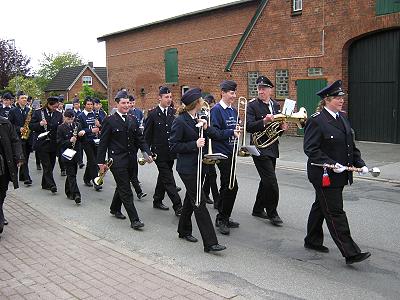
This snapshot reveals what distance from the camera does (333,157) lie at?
556 cm

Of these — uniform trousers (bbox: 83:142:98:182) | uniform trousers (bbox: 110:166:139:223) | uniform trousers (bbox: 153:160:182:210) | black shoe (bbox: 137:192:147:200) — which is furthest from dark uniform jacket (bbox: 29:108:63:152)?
uniform trousers (bbox: 110:166:139:223)

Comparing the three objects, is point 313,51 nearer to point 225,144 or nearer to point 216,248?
point 225,144

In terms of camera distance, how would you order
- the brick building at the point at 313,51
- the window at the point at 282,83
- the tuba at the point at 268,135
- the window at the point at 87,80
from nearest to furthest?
the tuba at the point at 268,135 < the brick building at the point at 313,51 < the window at the point at 282,83 < the window at the point at 87,80

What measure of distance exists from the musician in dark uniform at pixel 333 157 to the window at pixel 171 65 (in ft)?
84.2

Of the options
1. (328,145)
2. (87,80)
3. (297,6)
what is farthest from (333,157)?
(87,80)

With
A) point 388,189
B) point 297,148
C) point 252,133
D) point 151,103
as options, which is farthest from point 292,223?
point 151,103

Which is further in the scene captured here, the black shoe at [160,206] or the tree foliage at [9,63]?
the tree foliage at [9,63]

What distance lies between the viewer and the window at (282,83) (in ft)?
67.1

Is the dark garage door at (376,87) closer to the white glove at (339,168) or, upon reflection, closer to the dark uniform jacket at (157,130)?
the dark uniform jacket at (157,130)

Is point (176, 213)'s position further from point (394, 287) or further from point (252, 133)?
point (394, 287)

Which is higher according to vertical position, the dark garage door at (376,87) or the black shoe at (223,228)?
the dark garage door at (376,87)

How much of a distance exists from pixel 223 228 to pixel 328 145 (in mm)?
2085

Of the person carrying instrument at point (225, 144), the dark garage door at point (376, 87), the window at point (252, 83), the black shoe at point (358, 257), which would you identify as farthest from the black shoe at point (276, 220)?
the window at point (252, 83)

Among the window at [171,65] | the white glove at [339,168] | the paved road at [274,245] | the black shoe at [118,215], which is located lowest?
the paved road at [274,245]
